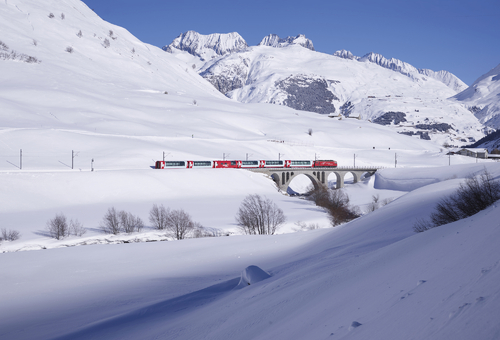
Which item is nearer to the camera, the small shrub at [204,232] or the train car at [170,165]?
the small shrub at [204,232]

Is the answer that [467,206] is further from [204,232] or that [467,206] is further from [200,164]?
[200,164]

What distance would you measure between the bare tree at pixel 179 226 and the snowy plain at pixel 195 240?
227 centimetres

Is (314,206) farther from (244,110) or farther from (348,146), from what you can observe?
(244,110)

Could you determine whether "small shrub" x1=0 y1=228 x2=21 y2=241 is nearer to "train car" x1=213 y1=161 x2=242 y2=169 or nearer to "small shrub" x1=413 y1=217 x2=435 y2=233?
"small shrub" x1=413 y1=217 x2=435 y2=233

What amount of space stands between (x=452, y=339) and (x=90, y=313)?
1364 centimetres

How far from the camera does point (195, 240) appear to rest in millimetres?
27078

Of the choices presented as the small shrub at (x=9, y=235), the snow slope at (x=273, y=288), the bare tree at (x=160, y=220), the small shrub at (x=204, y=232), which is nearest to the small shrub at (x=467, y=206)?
the snow slope at (x=273, y=288)

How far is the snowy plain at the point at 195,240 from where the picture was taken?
5.97 meters

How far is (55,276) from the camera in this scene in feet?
61.5

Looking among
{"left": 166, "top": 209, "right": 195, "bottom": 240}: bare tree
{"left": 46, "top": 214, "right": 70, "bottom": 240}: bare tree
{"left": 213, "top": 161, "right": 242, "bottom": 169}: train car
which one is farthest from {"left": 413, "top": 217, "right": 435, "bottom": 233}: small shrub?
{"left": 213, "top": 161, "right": 242, "bottom": 169}: train car

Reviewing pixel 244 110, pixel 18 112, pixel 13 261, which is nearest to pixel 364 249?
pixel 13 261

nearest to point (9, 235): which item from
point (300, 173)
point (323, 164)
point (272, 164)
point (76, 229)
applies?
point (76, 229)

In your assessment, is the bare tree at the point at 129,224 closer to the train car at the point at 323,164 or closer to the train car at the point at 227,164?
the train car at the point at 227,164

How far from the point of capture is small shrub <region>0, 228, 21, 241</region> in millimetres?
33156
